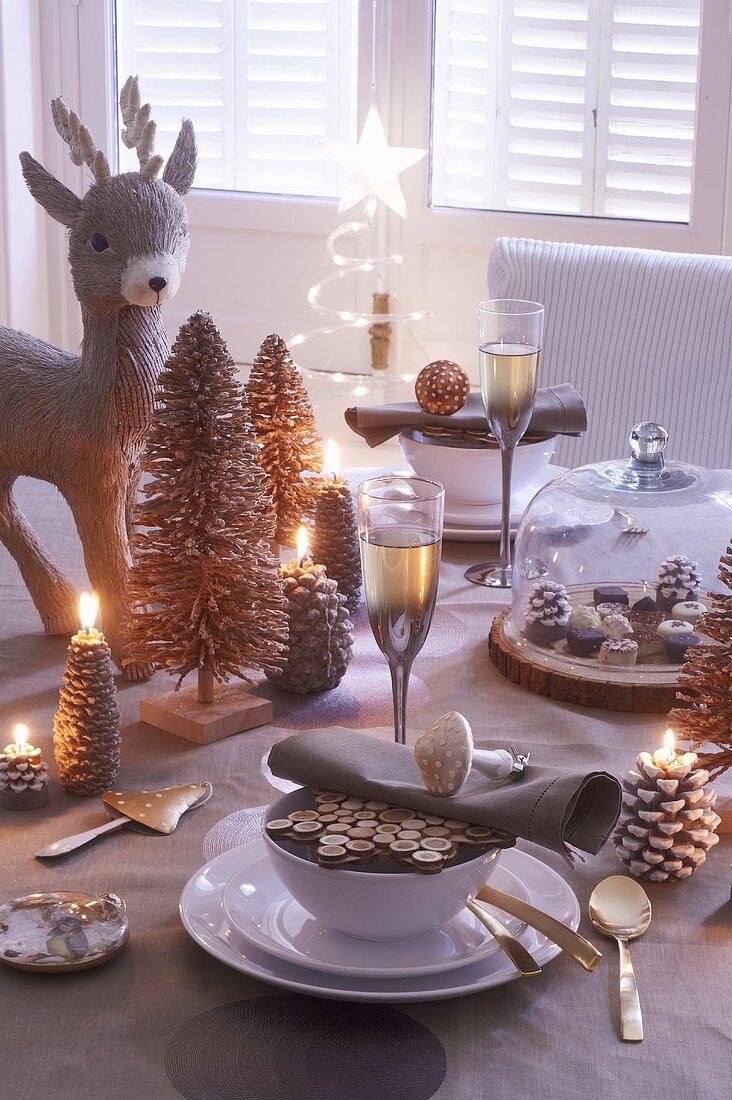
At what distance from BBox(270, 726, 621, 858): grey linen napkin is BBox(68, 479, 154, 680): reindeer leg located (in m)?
0.45

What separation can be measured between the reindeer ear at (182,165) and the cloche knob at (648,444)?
0.48 m

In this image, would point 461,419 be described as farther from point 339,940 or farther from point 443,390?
point 339,940

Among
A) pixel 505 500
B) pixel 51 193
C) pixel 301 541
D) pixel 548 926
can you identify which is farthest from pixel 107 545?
pixel 548 926

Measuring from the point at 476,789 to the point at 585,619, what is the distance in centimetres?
43

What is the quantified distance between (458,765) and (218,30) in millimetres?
3667

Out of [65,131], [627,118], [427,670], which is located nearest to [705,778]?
[427,670]

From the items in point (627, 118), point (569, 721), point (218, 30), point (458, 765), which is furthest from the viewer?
point (218, 30)

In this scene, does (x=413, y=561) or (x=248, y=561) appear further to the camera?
(x=248, y=561)

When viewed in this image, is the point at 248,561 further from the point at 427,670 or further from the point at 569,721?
the point at 569,721

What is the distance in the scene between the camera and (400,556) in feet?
2.89

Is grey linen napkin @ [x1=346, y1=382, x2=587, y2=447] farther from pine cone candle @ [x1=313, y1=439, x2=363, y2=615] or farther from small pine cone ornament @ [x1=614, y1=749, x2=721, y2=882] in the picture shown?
small pine cone ornament @ [x1=614, y1=749, x2=721, y2=882]

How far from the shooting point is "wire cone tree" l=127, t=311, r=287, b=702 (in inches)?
41.3

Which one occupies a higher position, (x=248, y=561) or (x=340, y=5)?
(x=340, y=5)

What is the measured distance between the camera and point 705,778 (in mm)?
820
